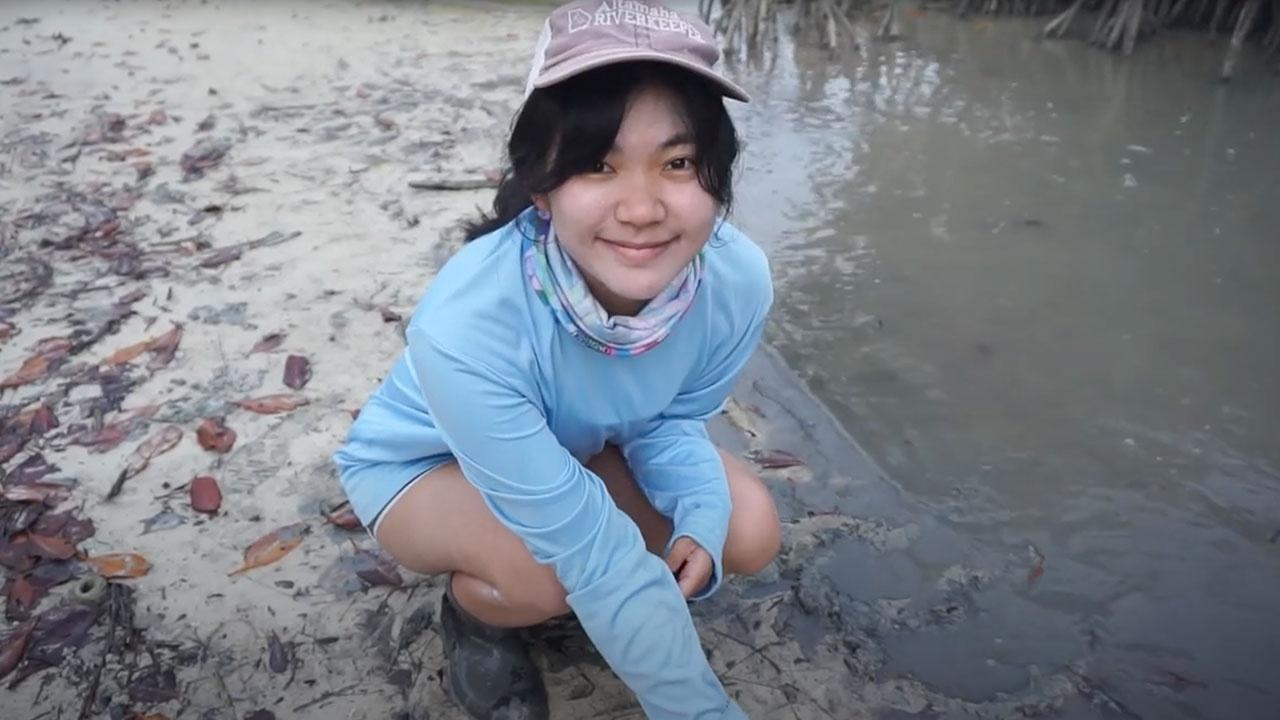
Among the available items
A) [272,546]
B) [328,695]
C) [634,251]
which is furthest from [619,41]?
[272,546]

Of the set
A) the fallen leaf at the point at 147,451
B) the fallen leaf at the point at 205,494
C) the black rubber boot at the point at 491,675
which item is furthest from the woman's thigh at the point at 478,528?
the fallen leaf at the point at 147,451

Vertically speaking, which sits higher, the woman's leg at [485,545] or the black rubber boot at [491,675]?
the woman's leg at [485,545]

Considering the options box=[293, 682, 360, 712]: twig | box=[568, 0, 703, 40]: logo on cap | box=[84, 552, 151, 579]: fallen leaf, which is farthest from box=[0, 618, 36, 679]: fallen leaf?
box=[568, 0, 703, 40]: logo on cap

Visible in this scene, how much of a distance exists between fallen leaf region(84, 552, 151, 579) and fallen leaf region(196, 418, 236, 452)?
0.40 metres

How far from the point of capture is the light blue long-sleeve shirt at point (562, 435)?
153cm

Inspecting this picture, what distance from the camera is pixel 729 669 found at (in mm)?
1969

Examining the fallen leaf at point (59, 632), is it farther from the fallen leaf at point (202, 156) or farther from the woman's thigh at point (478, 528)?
the fallen leaf at point (202, 156)

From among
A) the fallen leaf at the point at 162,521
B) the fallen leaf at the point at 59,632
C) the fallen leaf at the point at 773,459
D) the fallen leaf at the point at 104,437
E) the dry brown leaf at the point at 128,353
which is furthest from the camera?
the dry brown leaf at the point at 128,353

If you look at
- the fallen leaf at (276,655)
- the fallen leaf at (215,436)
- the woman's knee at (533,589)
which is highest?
the woman's knee at (533,589)

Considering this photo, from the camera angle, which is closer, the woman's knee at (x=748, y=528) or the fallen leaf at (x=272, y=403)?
the woman's knee at (x=748, y=528)

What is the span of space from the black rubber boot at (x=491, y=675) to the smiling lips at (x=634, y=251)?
2.42 ft

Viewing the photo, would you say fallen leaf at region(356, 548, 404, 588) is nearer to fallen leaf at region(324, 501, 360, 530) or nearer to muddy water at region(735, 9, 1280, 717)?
fallen leaf at region(324, 501, 360, 530)

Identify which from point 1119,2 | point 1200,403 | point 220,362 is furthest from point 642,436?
point 1119,2

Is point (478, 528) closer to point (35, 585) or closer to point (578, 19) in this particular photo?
point (578, 19)
